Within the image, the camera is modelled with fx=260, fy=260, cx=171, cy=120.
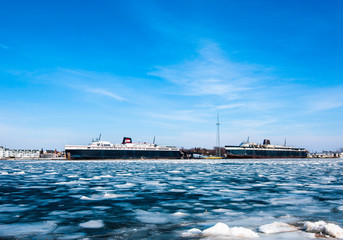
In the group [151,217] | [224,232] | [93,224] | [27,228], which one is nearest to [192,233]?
[224,232]

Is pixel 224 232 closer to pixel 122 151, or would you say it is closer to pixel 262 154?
pixel 122 151

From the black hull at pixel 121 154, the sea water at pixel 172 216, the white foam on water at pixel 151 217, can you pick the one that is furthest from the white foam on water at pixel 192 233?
the black hull at pixel 121 154

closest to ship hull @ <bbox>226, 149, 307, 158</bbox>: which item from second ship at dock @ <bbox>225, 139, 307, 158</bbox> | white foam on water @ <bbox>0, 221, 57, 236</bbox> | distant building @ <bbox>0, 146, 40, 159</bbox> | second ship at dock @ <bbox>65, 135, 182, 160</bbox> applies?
second ship at dock @ <bbox>225, 139, 307, 158</bbox>

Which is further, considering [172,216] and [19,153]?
[19,153]

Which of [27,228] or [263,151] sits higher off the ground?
[27,228]

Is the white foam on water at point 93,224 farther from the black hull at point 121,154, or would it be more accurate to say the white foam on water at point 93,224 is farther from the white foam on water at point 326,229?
the black hull at point 121,154

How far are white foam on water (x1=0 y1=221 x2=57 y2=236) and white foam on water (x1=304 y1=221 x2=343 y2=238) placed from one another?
5055mm

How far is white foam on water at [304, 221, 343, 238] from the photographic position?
4.45m

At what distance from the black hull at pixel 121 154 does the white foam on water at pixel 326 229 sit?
82.0 meters

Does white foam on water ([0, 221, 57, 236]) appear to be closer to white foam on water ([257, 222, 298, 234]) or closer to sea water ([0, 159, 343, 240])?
sea water ([0, 159, 343, 240])

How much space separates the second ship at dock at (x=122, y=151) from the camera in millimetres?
81256

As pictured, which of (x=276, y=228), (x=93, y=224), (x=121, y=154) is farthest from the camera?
(x=121, y=154)

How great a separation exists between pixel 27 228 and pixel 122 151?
278ft

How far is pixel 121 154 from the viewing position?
290 feet
